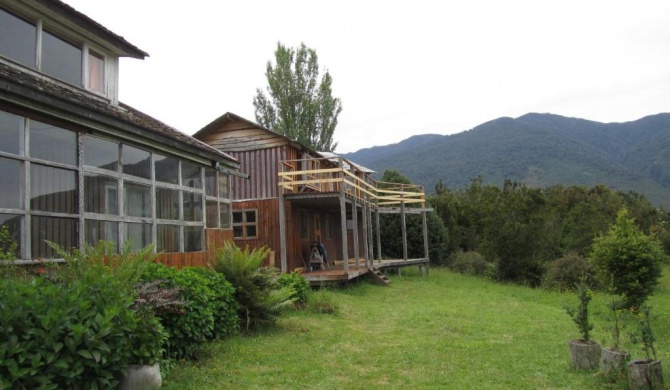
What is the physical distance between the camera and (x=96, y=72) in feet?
37.8

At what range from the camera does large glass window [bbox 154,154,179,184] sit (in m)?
11.6

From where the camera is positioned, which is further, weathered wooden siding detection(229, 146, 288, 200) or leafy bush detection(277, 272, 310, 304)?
weathered wooden siding detection(229, 146, 288, 200)

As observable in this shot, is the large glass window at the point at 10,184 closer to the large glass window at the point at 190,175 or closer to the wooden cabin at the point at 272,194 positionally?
the large glass window at the point at 190,175

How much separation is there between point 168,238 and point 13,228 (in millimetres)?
4230

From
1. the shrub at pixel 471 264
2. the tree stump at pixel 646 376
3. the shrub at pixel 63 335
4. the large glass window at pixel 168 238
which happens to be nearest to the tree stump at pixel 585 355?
the tree stump at pixel 646 376

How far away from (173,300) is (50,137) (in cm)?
366

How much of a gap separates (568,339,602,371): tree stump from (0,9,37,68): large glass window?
1026 centimetres

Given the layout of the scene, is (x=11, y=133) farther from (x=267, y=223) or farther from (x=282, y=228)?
(x=267, y=223)

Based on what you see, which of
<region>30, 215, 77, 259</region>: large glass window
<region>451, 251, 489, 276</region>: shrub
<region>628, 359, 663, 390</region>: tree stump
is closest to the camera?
<region>628, 359, 663, 390</region>: tree stump

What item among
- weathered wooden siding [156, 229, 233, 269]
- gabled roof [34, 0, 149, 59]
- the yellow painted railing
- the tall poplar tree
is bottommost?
weathered wooden siding [156, 229, 233, 269]

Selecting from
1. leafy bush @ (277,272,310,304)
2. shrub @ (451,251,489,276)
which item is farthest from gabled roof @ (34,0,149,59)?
shrub @ (451,251,489,276)

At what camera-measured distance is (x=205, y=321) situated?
26.3 feet

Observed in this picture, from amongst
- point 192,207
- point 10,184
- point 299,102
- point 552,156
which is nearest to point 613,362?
point 10,184

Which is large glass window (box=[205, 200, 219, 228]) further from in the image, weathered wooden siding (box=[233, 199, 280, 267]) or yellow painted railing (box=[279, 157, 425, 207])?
weathered wooden siding (box=[233, 199, 280, 267])
